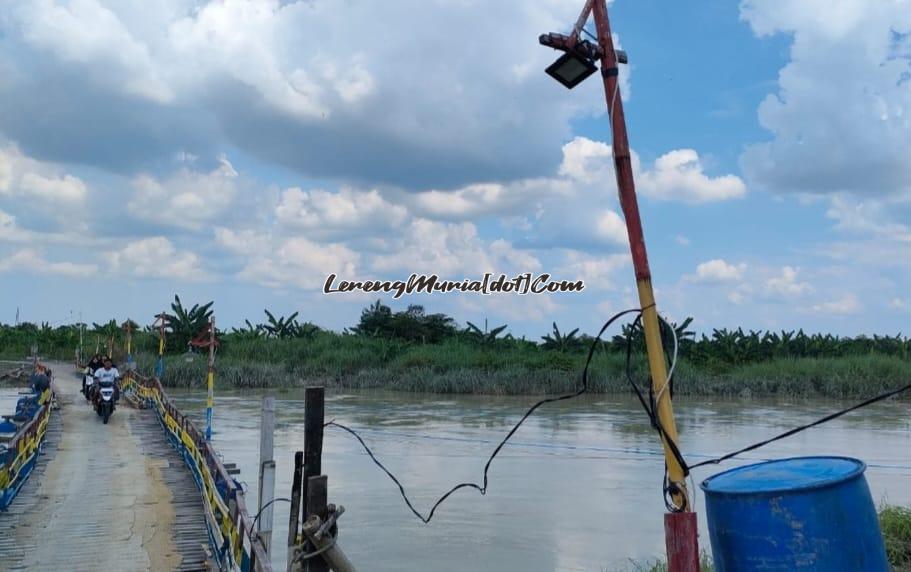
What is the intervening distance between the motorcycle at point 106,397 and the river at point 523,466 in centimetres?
205

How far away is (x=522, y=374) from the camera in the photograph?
29.7m

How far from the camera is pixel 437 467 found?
13.5m

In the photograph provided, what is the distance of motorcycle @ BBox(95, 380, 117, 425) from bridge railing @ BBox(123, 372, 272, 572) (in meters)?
3.64

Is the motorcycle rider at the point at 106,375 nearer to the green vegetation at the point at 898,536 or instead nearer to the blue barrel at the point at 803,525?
the green vegetation at the point at 898,536

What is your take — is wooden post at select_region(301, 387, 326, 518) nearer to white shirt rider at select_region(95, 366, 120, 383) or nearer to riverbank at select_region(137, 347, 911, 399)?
white shirt rider at select_region(95, 366, 120, 383)

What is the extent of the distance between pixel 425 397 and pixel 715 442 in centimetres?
1385

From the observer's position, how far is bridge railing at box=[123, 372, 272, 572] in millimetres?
4668

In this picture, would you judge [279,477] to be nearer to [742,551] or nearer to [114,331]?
[742,551]

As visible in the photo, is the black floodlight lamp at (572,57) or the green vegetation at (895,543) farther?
the green vegetation at (895,543)

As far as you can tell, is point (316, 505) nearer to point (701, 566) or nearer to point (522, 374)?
point (701, 566)

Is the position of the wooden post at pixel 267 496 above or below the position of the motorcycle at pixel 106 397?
below

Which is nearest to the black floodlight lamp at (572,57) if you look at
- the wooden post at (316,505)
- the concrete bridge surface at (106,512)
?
the wooden post at (316,505)

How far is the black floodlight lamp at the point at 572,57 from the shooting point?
3.02m

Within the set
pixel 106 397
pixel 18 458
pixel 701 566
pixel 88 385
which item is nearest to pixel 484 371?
pixel 88 385
